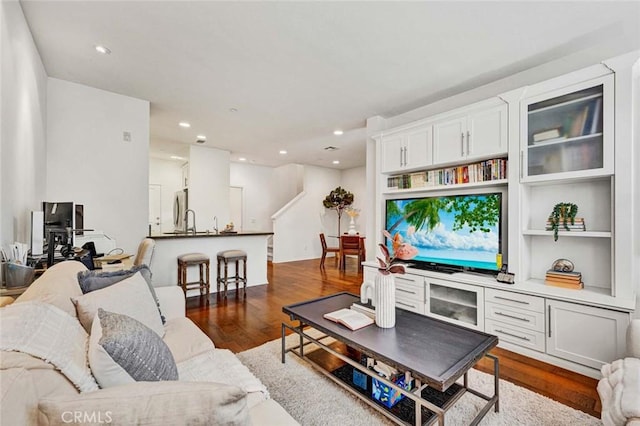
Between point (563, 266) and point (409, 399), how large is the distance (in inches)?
79.3

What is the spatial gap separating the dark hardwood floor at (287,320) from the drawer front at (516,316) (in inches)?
11.1

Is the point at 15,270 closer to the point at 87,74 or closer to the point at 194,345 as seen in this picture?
the point at 194,345

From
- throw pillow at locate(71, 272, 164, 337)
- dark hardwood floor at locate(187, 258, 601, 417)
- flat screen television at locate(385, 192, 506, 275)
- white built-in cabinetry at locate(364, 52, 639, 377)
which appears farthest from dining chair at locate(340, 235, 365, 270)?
throw pillow at locate(71, 272, 164, 337)

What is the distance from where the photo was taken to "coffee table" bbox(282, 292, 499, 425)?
1372 millimetres

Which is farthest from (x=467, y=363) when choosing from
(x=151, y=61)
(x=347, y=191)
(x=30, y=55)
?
(x=347, y=191)

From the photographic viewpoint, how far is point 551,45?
246cm

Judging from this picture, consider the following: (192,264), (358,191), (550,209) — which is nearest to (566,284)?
(550,209)

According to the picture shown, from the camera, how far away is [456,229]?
3205 millimetres

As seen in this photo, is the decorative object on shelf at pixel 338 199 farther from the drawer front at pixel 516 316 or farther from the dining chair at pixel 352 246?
the drawer front at pixel 516 316

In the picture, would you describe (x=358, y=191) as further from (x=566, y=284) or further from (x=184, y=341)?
(x=184, y=341)

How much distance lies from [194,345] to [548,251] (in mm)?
3258

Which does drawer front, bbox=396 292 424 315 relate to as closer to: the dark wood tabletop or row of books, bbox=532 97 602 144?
the dark wood tabletop

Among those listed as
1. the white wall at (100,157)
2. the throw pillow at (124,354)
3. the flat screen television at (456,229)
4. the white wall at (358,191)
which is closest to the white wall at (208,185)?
the white wall at (100,157)

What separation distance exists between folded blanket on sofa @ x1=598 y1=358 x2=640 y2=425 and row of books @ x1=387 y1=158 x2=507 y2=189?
1877 millimetres
